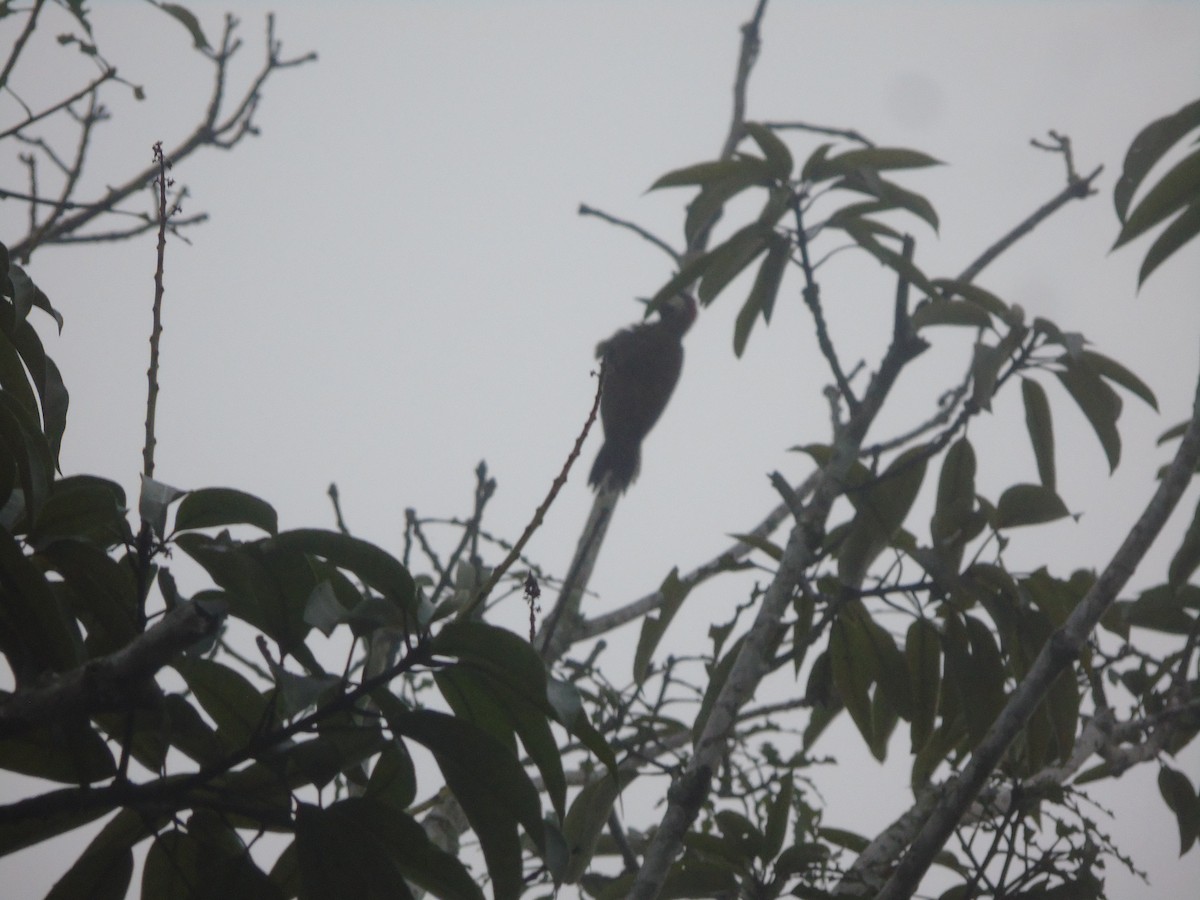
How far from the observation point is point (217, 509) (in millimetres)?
1083

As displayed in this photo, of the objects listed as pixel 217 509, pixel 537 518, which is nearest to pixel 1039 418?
pixel 537 518

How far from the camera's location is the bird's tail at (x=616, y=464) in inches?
187

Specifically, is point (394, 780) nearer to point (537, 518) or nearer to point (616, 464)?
point (537, 518)

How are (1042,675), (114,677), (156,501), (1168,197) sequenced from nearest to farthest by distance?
(114,677) → (156,501) → (1042,675) → (1168,197)

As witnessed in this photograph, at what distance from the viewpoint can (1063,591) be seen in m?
1.91

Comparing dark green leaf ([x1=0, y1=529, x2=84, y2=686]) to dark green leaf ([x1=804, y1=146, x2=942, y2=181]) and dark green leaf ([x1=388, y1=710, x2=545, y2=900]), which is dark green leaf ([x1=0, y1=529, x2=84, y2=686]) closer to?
dark green leaf ([x1=388, y1=710, x2=545, y2=900])

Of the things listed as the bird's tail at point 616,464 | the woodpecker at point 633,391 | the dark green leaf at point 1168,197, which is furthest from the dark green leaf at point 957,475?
the bird's tail at point 616,464

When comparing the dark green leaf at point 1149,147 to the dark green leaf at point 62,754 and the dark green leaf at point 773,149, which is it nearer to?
the dark green leaf at point 773,149

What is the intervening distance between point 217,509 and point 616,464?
371 cm

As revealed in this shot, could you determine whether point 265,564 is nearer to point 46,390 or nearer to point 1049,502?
point 46,390

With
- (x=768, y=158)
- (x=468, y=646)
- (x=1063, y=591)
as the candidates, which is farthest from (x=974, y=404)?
(x=468, y=646)

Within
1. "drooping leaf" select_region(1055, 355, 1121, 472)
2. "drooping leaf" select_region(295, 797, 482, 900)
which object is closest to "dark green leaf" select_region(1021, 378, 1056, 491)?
"drooping leaf" select_region(1055, 355, 1121, 472)

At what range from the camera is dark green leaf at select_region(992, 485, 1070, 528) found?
186 centimetres

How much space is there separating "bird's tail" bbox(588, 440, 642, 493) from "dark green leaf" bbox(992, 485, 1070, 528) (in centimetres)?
289
